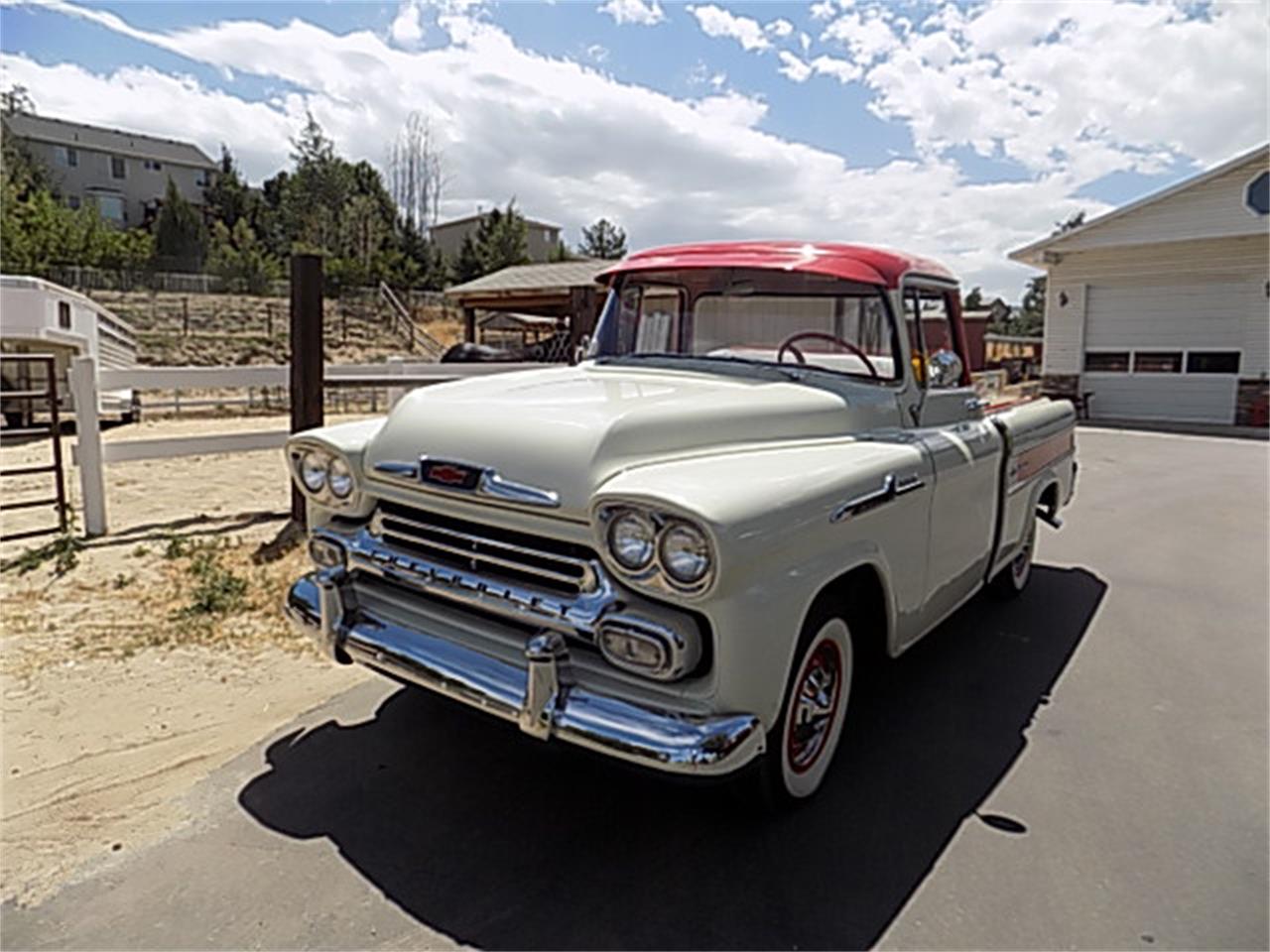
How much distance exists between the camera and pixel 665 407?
9.85 feet

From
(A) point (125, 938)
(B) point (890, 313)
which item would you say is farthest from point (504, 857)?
(B) point (890, 313)

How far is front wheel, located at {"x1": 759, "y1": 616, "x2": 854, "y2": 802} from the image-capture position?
2730 millimetres

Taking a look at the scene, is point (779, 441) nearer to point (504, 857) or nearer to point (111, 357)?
point (504, 857)

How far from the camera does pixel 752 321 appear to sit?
4.13 metres

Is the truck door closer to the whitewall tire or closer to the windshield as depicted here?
the windshield

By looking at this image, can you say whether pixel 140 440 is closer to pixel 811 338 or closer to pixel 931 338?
pixel 811 338

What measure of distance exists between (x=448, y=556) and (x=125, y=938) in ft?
4.45

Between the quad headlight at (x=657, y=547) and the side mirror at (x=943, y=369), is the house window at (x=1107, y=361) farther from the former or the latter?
the quad headlight at (x=657, y=547)

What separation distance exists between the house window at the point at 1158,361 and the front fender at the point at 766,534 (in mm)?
17841

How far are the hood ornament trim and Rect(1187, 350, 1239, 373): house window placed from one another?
18.8 meters

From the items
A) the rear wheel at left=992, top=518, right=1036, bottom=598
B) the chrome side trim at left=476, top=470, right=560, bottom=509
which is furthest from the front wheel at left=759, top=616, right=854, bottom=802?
the rear wheel at left=992, top=518, right=1036, bottom=598

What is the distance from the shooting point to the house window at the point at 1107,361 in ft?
59.6

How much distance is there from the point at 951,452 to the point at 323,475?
8.44 ft

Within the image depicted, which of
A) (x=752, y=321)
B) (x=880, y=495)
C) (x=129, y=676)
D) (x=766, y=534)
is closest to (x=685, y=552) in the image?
(x=766, y=534)
